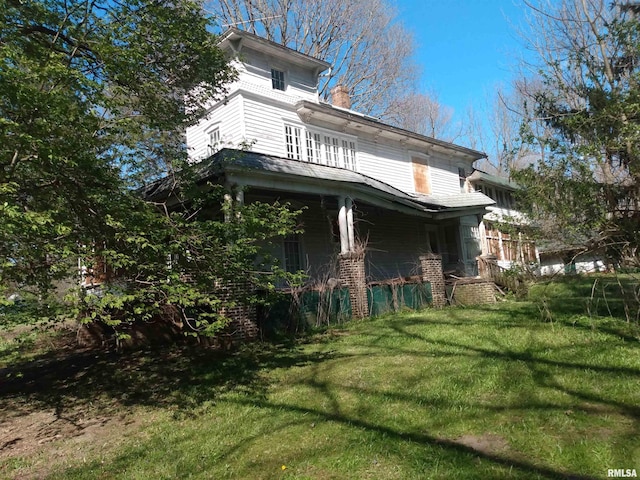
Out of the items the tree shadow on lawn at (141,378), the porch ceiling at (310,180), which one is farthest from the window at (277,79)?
the tree shadow on lawn at (141,378)

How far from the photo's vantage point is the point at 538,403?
502cm

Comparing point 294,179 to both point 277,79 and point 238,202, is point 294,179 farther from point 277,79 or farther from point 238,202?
point 277,79

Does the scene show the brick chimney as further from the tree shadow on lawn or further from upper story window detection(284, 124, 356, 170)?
the tree shadow on lawn

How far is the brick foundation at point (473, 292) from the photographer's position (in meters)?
15.2

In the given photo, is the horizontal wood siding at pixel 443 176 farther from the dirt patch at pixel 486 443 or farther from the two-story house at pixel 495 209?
the dirt patch at pixel 486 443

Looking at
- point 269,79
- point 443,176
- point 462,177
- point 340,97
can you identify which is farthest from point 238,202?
point 462,177

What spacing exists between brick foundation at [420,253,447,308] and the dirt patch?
10.5m

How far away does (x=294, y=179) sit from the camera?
487 inches

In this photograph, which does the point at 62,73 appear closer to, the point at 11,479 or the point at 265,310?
the point at 11,479

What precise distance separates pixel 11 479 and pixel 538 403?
18.3 feet

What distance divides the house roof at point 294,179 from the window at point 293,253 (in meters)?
2.62

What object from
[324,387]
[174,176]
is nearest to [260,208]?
[174,176]

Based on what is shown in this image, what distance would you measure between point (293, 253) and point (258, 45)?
698cm

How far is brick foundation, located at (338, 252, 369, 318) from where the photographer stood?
1284cm
